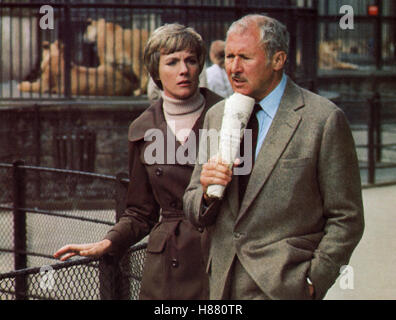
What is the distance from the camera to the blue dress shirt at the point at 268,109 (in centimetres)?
365

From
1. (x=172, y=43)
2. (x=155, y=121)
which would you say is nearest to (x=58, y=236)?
(x=155, y=121)

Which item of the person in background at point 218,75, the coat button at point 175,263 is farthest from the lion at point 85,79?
the coat button at point 175,263

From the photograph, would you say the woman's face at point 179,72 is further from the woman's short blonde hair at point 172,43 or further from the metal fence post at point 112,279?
the metal fence post at point 112,279

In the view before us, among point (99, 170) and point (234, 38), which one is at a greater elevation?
point (234, 38)

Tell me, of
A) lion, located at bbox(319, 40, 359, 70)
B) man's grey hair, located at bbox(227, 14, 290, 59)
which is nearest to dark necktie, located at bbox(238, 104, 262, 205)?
man's grey hair, located at bbox(227, 14, 290, 59)

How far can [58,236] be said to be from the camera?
927 centimetres

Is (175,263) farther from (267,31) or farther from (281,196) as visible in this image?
(267,31)

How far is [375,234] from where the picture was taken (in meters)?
10.3

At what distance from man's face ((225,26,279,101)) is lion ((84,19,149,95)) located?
34.1 feet

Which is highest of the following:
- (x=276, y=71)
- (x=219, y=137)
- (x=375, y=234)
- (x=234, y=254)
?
(x=276, y=71)

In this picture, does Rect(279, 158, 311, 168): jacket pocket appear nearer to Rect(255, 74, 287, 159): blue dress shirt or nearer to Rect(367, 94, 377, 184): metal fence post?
Rect(255, 74, 287, 159): blue dress shirt
